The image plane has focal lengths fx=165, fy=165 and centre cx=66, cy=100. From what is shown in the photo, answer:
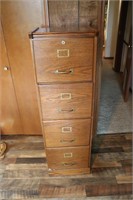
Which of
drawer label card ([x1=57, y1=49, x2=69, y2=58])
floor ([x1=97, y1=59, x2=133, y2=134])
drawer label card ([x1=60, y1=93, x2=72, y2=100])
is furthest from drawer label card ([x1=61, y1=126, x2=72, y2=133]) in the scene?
floor ([x1=97, y1=59, x2=133, y2=134])

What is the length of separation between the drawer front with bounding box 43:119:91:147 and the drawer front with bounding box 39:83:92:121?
0.18 ft

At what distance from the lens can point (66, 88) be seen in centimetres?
108

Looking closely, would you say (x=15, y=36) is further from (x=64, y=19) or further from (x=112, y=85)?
(x=112, y=85)

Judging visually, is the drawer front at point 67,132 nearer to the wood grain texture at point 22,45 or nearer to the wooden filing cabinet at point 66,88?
the wooden filing cabinet at point 66,88

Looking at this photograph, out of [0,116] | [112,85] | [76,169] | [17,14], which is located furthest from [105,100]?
[17,14]

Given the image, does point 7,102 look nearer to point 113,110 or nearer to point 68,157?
point 68,157

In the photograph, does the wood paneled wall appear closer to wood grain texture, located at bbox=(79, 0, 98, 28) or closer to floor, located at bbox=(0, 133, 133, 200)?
wood grain texture, located at bbox=(79, 0, 98, 28)

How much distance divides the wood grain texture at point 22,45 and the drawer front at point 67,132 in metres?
0.56

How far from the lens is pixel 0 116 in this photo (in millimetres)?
1830

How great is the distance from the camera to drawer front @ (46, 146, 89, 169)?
1.37 meters

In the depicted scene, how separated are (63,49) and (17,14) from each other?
0.68 metres

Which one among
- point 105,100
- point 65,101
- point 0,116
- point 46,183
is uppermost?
point 65,101

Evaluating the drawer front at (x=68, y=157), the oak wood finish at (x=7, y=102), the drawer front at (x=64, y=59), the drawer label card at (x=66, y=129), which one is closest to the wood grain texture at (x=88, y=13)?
the drawer front at (x=64, y=59)

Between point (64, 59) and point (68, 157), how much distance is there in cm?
85
